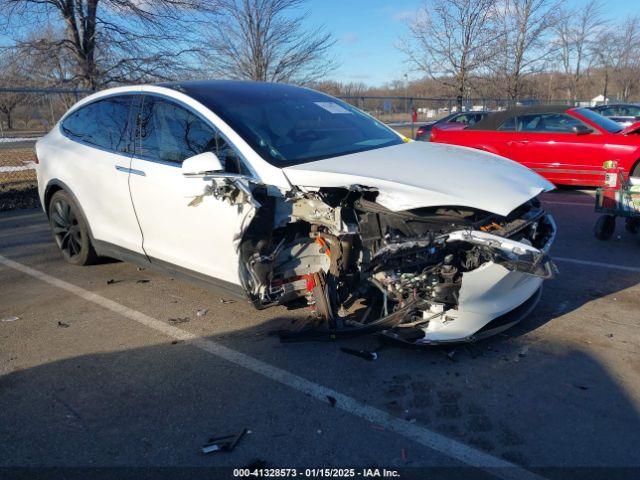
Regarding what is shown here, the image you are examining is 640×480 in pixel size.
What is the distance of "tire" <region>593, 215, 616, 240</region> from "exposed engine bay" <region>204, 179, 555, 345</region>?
2750 millimetres

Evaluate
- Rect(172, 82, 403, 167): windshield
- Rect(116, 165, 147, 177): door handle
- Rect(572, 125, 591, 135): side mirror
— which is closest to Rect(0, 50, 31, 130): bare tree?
Rect(116, 165, 147, 177): door handle

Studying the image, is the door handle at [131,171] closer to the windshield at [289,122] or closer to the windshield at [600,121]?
the windshield at [289,122]

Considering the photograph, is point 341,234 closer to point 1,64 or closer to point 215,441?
point 215,441

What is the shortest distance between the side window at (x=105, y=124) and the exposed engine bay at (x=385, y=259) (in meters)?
1.48

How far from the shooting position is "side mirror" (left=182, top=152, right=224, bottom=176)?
11.5 ft

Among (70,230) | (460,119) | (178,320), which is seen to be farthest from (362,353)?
(460,119)

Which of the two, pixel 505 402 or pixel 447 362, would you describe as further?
pixel 447 362

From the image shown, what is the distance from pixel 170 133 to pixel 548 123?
7735 mm

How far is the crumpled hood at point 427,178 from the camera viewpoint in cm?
316

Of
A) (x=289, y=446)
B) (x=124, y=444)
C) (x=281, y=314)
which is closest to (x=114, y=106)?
(x=281, y=314)

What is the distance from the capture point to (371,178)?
3301 mm

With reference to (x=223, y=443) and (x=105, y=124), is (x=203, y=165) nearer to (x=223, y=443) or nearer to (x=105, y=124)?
(x=223, y=443)

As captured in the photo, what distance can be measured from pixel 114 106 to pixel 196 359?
8.73 ft

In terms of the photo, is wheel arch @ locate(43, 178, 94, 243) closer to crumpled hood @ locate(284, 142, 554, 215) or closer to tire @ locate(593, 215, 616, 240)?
crumpled hood @ locate(284, 142, 554, 215)
